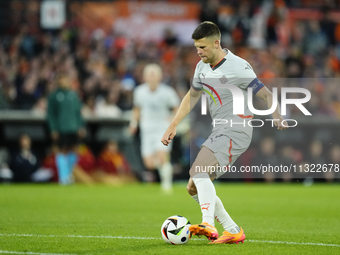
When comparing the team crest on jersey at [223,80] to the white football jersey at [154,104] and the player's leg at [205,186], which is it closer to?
the player's leg at [205,186]

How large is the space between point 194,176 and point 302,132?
12599mm

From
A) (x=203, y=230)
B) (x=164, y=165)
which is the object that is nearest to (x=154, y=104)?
(x=164, y=165)

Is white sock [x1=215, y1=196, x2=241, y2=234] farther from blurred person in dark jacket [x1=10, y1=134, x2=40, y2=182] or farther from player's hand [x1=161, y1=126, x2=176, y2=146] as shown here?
blurred person in dark jacket [x1=10, y1=134, x2=40, y2=182]

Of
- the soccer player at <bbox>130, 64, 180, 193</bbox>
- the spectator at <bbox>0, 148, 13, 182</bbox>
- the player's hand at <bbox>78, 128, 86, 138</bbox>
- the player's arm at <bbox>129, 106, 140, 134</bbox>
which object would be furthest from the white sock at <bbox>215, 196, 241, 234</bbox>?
the spectator at <bbox>0, 148, 13, 182</bbox>

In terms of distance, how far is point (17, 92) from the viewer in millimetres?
17359

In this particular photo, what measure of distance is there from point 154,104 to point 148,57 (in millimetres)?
7439

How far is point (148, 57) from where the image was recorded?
67.8 feet

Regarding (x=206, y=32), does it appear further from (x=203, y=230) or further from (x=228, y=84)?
(x=203, y=230)

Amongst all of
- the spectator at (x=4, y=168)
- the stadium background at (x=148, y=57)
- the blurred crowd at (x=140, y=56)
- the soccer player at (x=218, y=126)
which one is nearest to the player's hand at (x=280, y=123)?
the soccer player at (x=218, y=126)

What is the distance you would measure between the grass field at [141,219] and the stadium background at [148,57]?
258 cm

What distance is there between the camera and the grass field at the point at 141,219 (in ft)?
18.4

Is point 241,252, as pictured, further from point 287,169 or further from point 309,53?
point 309,53

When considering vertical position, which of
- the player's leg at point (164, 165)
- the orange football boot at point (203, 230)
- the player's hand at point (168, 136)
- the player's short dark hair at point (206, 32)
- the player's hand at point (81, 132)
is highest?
the player's short dark hair at point (206, 32)

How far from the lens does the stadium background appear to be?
56.1 ft
